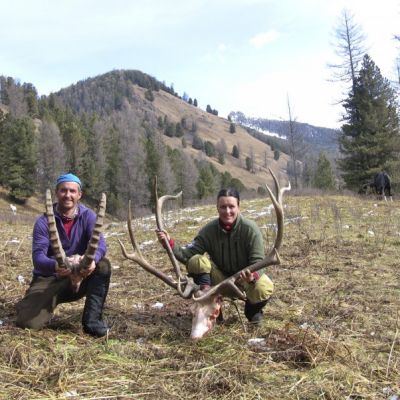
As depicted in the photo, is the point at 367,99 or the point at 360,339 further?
the point at 367,99

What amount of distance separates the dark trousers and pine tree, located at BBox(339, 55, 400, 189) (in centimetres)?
2636

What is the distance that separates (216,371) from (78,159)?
2384 inches

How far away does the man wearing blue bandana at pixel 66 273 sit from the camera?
15.5ft

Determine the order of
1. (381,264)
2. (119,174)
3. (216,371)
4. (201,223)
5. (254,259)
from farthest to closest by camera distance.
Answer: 1. (119,174)
2. (201,223)
3. (381,264)
4. (254,259)
5. (216,371)

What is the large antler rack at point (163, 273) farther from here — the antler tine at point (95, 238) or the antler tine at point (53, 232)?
the antler tine at point (53, 232)

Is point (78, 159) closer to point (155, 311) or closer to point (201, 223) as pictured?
point (201, 223)

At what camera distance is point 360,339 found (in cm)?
464

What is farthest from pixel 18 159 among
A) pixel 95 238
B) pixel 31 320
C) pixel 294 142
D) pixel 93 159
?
pixel 95 238

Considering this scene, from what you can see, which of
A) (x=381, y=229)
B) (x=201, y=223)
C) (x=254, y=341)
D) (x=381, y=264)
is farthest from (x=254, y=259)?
(x=201, y=223)

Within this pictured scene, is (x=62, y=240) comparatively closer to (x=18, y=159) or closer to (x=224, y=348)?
(x=224, y=348)

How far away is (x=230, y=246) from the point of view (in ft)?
17.2

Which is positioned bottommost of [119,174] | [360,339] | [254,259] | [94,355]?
[360,339]

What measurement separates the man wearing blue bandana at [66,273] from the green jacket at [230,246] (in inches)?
37.0

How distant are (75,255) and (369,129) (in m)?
28.0
